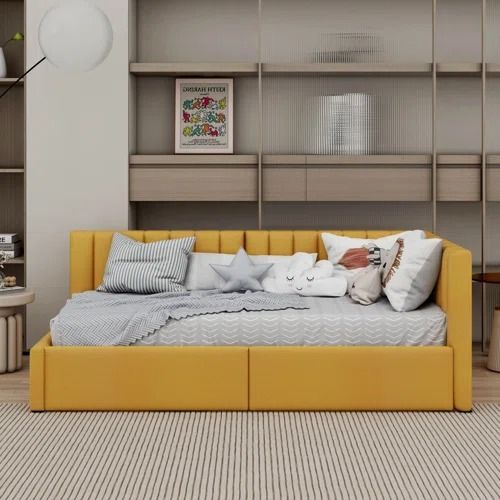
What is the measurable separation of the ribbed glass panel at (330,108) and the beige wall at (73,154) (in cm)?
93

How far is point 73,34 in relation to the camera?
13.6 ft

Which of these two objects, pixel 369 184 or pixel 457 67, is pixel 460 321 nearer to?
pixel 369 184

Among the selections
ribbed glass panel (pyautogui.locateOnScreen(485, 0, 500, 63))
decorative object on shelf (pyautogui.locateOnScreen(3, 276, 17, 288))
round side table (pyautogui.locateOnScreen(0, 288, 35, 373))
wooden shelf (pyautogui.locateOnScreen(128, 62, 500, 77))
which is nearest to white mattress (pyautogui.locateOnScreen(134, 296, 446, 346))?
round side table (pyautogui.locateOnScreen(0, 288, 35, 373))

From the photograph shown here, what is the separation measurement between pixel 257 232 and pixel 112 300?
1.03 m

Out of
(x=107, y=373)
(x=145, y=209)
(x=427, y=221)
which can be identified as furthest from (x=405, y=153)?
(x=107, y=373)

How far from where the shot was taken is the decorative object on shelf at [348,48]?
5.23 m

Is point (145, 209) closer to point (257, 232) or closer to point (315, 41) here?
point (257, 232)

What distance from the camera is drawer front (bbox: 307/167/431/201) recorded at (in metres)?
5.06

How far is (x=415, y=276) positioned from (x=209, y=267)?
119 cm

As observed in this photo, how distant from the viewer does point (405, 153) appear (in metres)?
5.34

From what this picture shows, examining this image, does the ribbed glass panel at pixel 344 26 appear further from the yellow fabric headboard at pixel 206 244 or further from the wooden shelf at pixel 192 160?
the yellow fabric headboard at pixel 206 244

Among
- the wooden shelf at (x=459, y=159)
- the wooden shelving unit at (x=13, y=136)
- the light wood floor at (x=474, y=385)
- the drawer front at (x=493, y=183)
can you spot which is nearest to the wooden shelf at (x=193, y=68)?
the wooden shelving unit at (x=13, y=136)

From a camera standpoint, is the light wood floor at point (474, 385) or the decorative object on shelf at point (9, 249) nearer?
the light wood floor at point (474, 385)

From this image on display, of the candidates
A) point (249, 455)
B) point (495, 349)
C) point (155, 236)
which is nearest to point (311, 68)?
point (155, 236)
